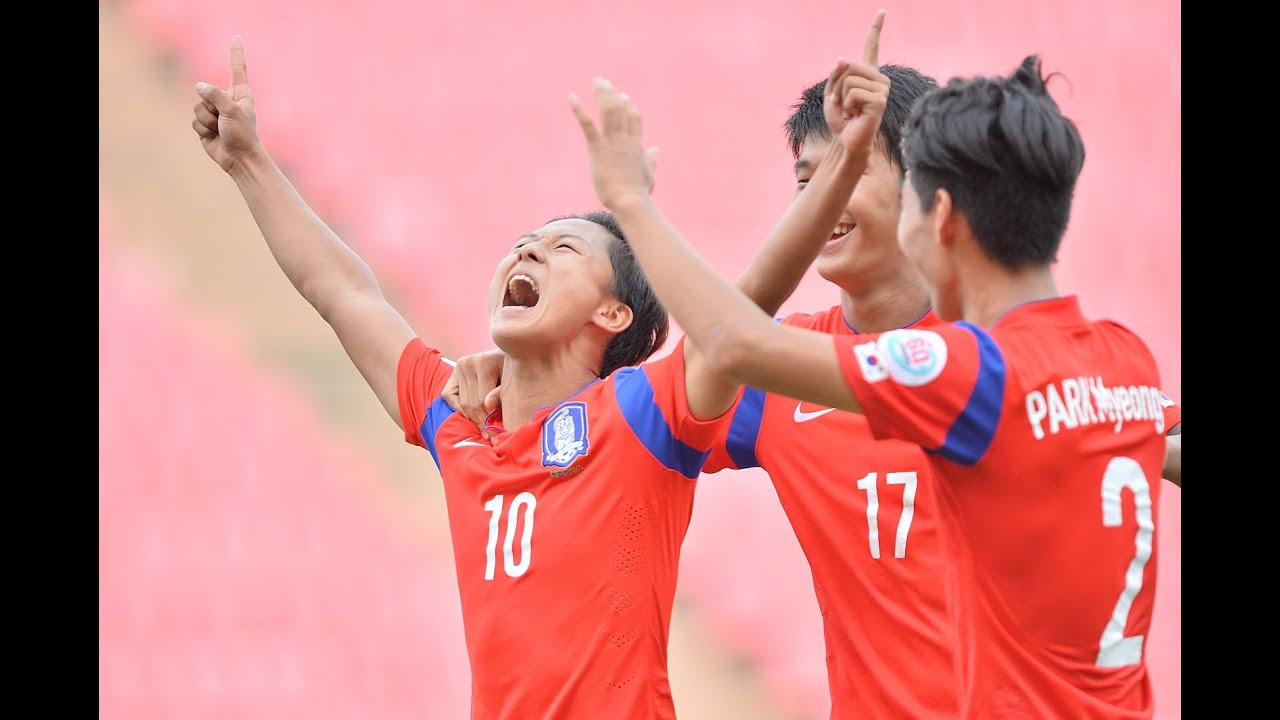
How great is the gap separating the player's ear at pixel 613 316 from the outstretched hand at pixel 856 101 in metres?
0.89

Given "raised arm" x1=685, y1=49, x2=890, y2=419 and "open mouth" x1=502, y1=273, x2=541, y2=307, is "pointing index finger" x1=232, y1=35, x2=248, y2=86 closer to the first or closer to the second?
"open mouth" x1=502, y1=273, x2=541, y2=307

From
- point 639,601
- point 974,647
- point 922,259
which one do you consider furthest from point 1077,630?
point 639,601

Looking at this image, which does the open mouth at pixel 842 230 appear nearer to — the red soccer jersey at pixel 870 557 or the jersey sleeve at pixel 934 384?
the red soccer jersey at pixel 870 557

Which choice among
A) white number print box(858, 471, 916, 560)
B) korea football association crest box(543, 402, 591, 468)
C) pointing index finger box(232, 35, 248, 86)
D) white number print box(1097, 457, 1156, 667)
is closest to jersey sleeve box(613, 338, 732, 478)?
korea football association crest box(543, 402, 591, 468)

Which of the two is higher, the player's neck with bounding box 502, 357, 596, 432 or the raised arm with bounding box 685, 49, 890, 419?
the raised arm with bounding box 685, 49, 890, 419

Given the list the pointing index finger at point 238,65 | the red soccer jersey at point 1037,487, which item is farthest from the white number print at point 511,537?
the pointing index finger at point 238,65

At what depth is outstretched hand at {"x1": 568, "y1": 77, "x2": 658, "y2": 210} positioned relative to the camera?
214 centimetres

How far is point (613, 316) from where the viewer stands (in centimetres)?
308

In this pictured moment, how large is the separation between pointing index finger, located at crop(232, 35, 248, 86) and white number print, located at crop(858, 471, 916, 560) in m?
1.87

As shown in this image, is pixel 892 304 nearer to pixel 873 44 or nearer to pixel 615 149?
pixel 873 44

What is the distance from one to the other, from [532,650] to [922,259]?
3.81 ft

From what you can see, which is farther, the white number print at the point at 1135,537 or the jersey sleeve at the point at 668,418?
the jersey sleeve at the point at 668,418

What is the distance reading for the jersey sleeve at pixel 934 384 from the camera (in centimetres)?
187

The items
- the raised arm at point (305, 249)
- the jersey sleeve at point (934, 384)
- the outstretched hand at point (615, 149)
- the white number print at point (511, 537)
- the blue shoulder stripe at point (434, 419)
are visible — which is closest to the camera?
the jersey sleeve at point (934, 384)
